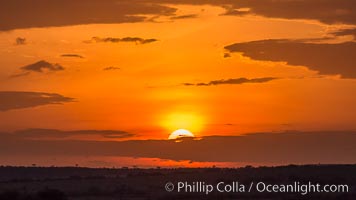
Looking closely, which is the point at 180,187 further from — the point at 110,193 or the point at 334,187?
the point at 334,187

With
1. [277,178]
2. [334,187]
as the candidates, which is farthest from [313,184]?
[277,178]

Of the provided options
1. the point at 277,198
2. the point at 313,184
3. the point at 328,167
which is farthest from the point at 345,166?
the point at 277,198

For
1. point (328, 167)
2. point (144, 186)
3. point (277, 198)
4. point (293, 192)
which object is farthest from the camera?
point (328, 167)

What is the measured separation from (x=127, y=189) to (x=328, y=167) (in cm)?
3884

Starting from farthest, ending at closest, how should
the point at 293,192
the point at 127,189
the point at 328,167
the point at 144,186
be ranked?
1. the point at 328,167
2. the point at 144,186
3. the point at 127,189
4. the point at 293,192

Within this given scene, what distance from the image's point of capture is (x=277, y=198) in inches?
3410

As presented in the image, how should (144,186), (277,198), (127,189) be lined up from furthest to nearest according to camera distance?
(144,186), (127,189), (277,198)

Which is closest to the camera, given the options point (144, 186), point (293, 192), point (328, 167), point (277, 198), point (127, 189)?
point (277, 198)

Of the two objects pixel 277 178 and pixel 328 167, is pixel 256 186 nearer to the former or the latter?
pixel 277 178

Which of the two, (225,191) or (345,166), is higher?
(345,166)

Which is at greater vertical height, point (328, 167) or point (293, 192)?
point (328, 167)

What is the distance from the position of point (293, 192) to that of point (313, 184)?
27.5 feet

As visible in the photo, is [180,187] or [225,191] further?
[180,187]

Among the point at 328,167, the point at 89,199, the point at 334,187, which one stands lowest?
the point at 89,199
